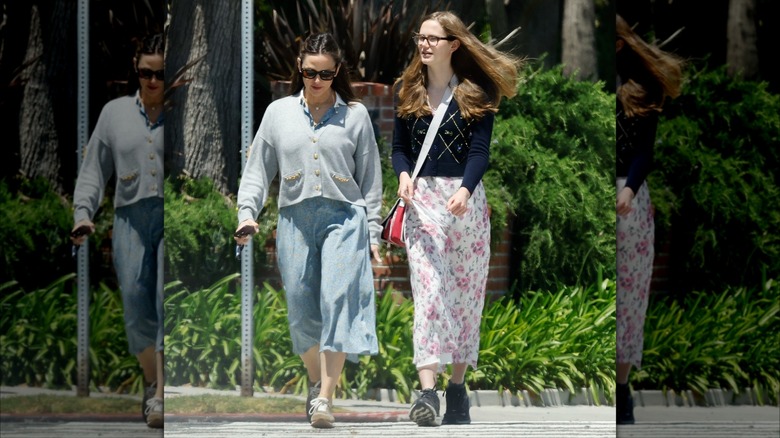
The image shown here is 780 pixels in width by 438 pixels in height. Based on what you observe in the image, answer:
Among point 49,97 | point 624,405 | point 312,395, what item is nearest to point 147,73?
point 49,97

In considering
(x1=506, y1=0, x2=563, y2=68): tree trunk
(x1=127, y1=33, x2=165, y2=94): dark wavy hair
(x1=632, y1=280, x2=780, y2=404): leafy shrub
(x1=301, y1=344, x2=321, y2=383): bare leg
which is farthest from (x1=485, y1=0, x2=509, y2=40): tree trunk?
(x1=301, y1=344, x2=321, y2=383): bare leg

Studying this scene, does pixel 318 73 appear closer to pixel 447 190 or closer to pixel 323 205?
pixel 323 205

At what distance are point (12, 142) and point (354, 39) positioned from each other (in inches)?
84.4

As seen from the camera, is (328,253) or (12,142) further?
(12,142)

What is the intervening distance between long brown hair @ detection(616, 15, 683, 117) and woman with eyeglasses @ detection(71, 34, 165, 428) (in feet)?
8.62

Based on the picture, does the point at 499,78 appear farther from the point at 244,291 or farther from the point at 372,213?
the point at 244,291

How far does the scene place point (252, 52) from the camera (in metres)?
6.76

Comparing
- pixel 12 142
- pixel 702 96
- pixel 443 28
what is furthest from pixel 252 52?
pixel 702 96

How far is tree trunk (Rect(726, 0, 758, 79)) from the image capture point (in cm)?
685

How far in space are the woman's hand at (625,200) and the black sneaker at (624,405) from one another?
100 centimetres

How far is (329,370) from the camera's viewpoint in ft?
22.0

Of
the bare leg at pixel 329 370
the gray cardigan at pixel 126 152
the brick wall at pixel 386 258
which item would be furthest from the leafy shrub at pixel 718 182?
the gray cardigan at pixel 126 152

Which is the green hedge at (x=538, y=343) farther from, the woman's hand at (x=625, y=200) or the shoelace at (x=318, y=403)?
the woman's hand at (x=625, y=200)

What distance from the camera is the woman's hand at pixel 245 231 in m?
6.79
